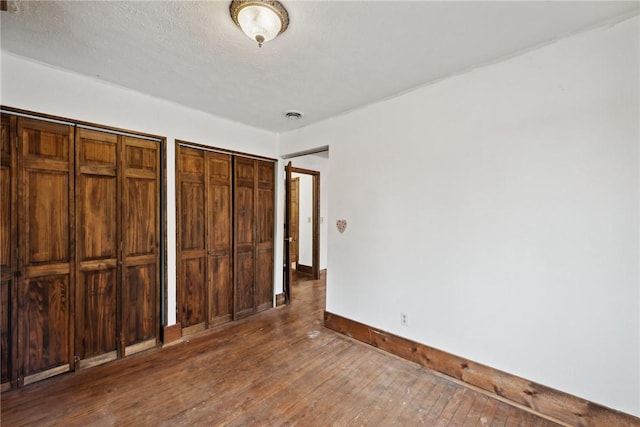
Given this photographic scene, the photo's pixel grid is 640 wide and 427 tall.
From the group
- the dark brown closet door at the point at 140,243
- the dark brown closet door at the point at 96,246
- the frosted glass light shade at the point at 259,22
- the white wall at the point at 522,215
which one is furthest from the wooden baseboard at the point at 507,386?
the frosted glass light shade at the point at 259,22

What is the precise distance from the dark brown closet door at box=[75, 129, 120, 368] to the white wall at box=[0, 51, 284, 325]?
0.70 feet

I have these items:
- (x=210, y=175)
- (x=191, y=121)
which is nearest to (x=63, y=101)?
(x=191, y=121)

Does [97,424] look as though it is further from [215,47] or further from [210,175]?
[215,47]

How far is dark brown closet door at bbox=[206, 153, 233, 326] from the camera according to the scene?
10.5ft

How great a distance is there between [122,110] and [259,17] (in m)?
1.82

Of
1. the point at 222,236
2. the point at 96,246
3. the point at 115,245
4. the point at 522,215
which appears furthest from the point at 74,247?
the point at 522,215

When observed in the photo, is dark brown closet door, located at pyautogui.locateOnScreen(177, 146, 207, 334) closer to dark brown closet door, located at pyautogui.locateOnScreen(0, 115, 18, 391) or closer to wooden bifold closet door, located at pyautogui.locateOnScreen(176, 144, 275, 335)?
wooden bifold closet door, located at pyautogui.locateOnScreen(176, 144, 275, 335)

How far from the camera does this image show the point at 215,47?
6.28 feet

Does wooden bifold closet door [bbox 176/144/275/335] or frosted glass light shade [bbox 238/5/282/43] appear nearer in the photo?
frosted glass light shade [bbox 238/5/282/43]

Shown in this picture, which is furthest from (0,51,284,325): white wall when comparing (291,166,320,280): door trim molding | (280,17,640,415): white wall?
(291,166,320,280): door trim molding

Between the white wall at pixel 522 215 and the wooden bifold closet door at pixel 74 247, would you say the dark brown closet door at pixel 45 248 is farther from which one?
the white wall at pixel 522 215

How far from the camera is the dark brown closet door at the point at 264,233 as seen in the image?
3689 millimetres

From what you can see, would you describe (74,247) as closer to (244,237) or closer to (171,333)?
(171,333)

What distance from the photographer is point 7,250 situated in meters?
2.04
